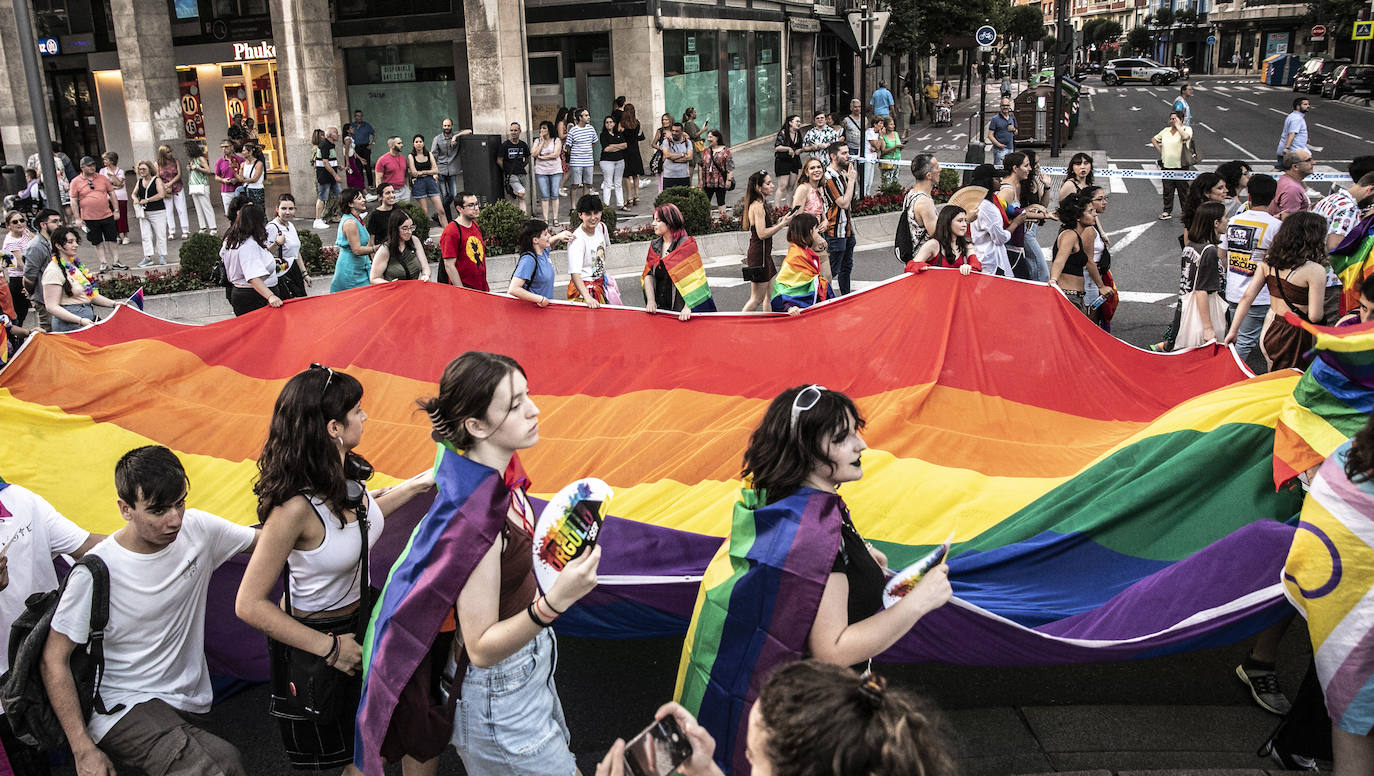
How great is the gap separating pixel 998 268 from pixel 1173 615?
20.1 ft

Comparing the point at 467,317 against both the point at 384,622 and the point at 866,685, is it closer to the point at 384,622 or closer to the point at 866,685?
the point at 384,622

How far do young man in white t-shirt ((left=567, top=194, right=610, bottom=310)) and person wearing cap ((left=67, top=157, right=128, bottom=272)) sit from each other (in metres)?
10.2

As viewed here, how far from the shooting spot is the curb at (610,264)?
13.7 m

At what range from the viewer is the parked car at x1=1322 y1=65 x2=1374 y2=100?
46.0 metres

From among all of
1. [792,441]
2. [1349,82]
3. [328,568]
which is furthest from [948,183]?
[1349,82]

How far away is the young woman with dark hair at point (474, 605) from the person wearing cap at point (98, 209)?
593 inches

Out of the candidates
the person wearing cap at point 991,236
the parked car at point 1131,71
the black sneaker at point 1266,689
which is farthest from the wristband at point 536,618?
the parked car at point 1131,71

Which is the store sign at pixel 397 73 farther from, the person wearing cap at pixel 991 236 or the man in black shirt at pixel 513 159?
the person wearing cap at pixel 991 236

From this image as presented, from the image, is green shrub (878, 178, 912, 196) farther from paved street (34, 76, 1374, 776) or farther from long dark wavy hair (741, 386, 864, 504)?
long dark wavy hair (741, 386, 864, 504)

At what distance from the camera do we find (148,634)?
3.80 m

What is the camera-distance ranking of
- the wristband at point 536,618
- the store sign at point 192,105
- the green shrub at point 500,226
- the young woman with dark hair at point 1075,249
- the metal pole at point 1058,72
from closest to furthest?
the wristband at point 536,618
the young woman with dark hair at point 1075,249
the green shrub at point 500,226
the metal pole at point 1058,72
the store sign at point 192,105

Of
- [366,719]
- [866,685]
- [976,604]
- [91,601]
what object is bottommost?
[976,604]

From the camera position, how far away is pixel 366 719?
3.33 meters

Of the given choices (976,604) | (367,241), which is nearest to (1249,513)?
(976,604)
